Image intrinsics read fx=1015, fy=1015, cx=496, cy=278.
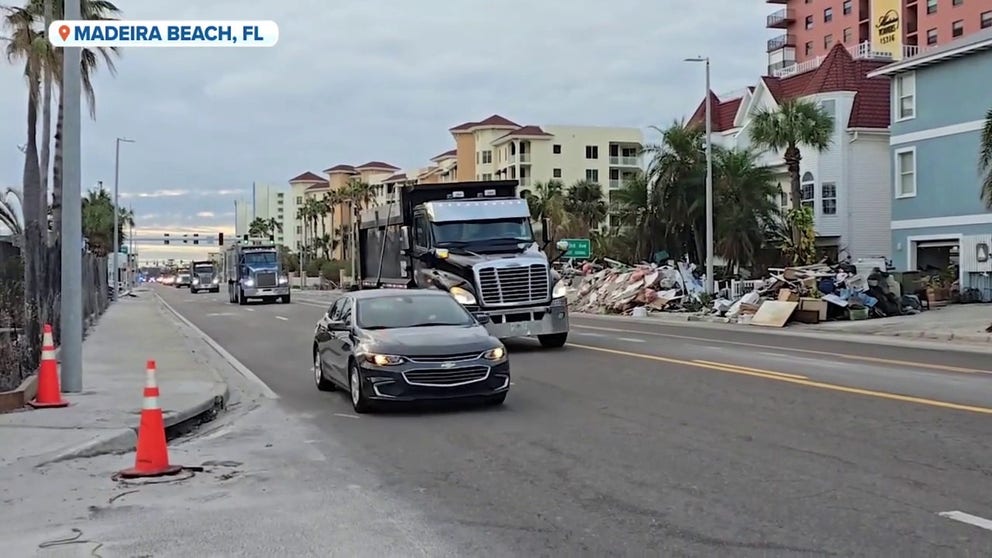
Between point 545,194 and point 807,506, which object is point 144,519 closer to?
point 807,506

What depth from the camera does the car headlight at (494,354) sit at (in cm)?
1184

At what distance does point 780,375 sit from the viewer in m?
14.7

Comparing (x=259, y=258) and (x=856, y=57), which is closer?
(x=856, y=57)

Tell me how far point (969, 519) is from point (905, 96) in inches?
1379

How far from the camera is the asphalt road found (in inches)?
254

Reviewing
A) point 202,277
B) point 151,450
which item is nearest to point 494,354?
point 151,450

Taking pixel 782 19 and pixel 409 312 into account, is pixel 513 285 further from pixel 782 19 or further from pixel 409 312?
pixel 782 19

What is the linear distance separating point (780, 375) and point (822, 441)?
539 cm

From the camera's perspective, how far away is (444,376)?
1159cm

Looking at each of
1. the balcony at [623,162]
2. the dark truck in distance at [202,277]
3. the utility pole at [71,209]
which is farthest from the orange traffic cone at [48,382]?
the balcony at [623,162]

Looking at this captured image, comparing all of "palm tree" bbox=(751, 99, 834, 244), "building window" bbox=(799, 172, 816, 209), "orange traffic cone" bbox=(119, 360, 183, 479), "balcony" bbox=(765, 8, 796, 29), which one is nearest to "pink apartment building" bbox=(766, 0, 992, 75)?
"balcony" bbox=(765, 8, 796, 29)

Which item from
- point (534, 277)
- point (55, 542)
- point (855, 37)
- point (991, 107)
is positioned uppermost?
point (855, 37)

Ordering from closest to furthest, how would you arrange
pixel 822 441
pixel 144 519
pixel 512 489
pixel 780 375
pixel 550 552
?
pixel 550 552 < pixel 144 519 < pixel 512 489 < pixel 822 441 < pixel 780 375

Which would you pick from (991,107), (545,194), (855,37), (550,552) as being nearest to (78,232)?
(550,552)
